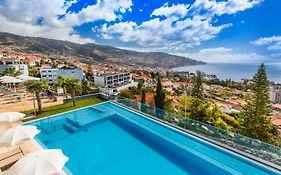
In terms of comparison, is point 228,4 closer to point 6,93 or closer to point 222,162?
point 222,162

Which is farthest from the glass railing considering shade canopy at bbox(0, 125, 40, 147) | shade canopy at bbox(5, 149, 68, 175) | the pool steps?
shade canopy at bbox(0, 125, 40, 147)

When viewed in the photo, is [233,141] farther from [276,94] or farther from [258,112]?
[276,94]

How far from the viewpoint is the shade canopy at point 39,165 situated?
455 cm

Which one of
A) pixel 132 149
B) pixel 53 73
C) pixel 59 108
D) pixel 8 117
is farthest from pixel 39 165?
pixel 53 73

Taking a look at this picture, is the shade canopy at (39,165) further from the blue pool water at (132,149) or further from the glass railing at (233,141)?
the glass railing at (233,141)

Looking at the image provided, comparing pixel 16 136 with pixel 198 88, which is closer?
pixel 16 136

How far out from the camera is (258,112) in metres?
14.8

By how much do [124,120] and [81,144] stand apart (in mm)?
4131

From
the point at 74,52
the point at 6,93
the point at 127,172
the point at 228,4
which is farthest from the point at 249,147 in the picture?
the point at 74,52

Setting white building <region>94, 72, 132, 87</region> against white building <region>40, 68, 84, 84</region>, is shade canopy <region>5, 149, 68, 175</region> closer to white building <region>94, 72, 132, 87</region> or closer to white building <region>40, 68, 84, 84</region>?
white building <region>40, 68, 84, 84</region>

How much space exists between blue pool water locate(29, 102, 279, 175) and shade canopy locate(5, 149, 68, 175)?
2.55 m

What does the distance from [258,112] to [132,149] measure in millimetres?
11833

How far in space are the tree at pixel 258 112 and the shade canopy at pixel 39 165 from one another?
1455cm

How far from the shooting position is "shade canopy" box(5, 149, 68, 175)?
4.55m
